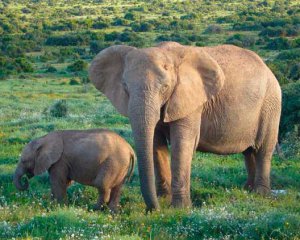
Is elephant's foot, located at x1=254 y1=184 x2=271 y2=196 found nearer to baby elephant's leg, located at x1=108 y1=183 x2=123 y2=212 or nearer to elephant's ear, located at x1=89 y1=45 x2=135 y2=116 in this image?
baby elephant's leg, located at x1=108 y1=183 x2=123 y2=212

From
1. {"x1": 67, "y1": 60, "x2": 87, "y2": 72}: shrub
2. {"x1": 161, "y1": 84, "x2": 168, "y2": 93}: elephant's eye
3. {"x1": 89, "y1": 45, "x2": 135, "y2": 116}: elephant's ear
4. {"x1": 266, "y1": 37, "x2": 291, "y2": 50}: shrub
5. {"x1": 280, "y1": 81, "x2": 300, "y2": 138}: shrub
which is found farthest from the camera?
{"x1": 266, "y1": 37, "x2": 291, "y2": 50}: shrub

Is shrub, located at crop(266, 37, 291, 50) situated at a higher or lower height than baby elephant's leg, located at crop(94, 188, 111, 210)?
lower

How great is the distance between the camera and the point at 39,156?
9508 mm

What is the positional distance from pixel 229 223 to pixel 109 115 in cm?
1205

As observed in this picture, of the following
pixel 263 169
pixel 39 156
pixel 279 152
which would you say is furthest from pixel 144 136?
pixel 279 152

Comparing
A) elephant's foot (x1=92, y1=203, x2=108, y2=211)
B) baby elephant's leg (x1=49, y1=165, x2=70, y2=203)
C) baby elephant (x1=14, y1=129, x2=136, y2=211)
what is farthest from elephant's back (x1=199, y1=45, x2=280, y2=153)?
baby elephant's leg (x1=49, y1=165, x2=70, y2=203)

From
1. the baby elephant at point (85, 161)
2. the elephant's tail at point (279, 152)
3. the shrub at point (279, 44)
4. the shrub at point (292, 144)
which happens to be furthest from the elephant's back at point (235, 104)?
the shrub at point (279, 44)

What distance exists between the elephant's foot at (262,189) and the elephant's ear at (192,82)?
76.8 inches

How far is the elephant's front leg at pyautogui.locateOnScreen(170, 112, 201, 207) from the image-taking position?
354 inches

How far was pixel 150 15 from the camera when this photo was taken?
299 feet

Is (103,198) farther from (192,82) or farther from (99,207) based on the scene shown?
(192,82)

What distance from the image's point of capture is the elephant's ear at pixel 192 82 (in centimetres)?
873

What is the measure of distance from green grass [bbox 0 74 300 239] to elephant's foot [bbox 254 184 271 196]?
0.25 metres

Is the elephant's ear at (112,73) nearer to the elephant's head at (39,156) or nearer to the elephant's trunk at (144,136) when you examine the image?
the elephant's trunk at (144,136)
